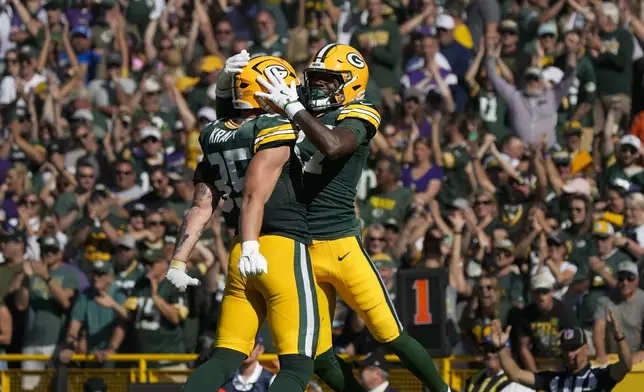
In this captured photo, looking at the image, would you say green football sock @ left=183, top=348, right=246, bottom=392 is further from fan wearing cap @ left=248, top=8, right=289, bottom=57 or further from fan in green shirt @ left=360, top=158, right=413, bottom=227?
fan wearing cap @ left=248, top=8, right=289, bottom=57

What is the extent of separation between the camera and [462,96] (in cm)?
1520

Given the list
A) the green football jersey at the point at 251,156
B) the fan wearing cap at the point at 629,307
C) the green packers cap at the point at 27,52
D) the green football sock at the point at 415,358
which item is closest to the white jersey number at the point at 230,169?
the green football jersey at the point at 251,156

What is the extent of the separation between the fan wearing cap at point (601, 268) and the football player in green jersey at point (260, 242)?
12.9 ft

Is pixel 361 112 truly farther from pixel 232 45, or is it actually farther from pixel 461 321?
pixel 232 45

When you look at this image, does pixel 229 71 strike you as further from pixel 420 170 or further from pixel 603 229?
pixel 420 170

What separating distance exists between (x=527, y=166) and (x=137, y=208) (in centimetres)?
367

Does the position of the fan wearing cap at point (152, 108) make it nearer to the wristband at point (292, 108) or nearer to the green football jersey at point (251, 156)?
the green football jersey at point (251, 156)

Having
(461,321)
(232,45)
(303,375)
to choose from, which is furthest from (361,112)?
Result: (232,45)

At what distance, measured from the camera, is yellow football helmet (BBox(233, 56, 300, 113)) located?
27.1ft

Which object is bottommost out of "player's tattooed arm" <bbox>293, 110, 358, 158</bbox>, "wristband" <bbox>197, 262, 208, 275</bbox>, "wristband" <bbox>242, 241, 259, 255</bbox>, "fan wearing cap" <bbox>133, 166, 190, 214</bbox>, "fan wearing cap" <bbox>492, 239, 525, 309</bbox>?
"wristband" <bbox>197, 262, 208, 275</bbox>

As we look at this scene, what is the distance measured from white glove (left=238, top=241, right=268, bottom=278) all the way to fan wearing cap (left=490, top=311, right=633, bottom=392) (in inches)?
112

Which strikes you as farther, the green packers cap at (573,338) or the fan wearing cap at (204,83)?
the fan wearing cap at (204,83)

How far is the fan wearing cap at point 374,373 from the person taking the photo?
10.4m

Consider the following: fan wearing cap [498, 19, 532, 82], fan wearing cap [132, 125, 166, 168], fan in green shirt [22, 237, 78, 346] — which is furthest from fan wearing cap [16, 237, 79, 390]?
fan wearing cap [498, 19, 532, 82]
